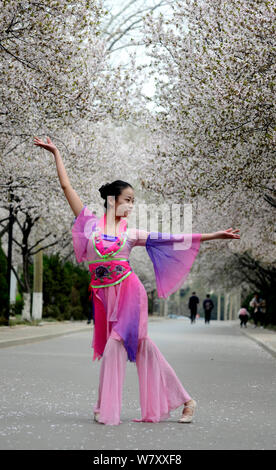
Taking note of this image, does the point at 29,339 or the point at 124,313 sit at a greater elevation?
the point at 124,313

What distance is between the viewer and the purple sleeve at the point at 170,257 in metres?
7.18

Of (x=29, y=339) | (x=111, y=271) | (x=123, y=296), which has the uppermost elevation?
(x=111, y=271)

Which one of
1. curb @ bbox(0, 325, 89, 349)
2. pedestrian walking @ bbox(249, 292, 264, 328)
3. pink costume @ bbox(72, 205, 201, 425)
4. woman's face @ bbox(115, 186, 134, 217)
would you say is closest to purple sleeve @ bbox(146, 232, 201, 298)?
pink costume @ bbox(72, 205, 201, 425)

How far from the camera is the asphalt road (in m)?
5.93

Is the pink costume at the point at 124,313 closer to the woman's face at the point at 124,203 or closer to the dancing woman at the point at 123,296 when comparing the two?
the dancing woman at the point at 123,296

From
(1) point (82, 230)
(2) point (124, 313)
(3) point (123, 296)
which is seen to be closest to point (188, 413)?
(2) point (124, 313)

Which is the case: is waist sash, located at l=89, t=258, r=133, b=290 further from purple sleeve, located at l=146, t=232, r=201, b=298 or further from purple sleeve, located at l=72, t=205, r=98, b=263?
purple sleeve, located at l=146, t=232, r=201, b=298

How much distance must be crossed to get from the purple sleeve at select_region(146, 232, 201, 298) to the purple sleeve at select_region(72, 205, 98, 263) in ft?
1.75

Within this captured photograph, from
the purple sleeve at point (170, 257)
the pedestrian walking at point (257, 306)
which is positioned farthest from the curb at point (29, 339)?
the pedestrian walking at point (257, 306)

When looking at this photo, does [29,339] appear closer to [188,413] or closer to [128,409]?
[128,409]

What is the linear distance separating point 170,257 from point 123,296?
65cm

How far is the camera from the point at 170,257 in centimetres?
728
